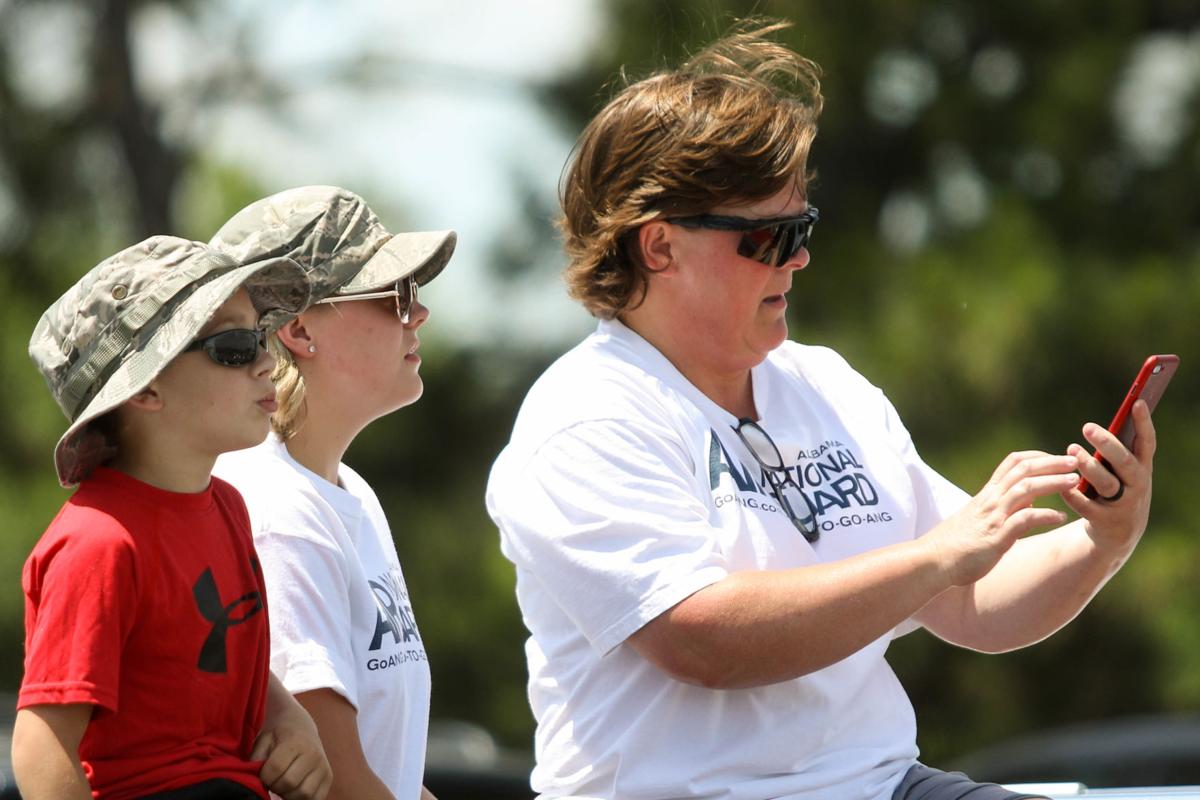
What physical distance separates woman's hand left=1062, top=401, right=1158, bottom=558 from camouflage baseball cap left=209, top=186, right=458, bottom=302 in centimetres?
105

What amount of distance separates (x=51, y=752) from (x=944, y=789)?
51.1 inches

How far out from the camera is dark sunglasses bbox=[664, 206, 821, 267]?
265cm

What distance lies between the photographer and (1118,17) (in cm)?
811

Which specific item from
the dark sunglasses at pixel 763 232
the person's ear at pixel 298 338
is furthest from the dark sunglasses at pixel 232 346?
the dark sunglasses at pixel 763 232

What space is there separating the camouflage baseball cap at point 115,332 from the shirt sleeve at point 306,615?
354mm

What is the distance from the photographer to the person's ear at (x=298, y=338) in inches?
104

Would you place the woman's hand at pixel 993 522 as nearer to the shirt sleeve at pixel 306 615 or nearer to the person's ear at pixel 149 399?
the shirt sleeve at pixel 306 615

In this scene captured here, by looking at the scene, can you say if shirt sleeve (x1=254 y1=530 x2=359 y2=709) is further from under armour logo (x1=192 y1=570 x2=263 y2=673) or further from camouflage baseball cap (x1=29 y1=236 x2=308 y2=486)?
camouflage baseball cap (x1=29 y1=236 x2=308 y2=486)

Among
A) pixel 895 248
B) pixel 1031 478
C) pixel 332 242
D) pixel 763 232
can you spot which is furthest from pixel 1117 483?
pixel 895 248

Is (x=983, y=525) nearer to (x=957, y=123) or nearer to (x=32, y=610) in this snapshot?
(x=32, y=610)

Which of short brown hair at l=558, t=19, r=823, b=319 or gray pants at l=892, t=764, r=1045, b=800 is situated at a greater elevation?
short brown hair at l=558, t=19, r=823, b=319

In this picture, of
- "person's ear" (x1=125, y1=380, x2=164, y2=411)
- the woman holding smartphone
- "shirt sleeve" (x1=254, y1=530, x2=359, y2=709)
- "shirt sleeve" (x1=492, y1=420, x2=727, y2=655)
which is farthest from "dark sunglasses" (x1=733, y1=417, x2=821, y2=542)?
"person's ear" (x1=125, y1=380, x2=164, y2=411)

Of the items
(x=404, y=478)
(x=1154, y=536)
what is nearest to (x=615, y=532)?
(x=1154, y=536)

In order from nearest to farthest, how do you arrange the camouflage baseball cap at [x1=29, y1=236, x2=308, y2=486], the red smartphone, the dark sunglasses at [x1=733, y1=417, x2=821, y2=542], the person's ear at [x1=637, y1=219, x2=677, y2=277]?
1. the camouflage baseball cap at [x1=29, y1=236, x2=308, y2=486]
2. the red smartphone
3. the dark sunglasses at [x1=733, y1=417, x2=821, y2=542]
4. the person's ear at [x1=637, y1=219, x2=677, y2=277]
